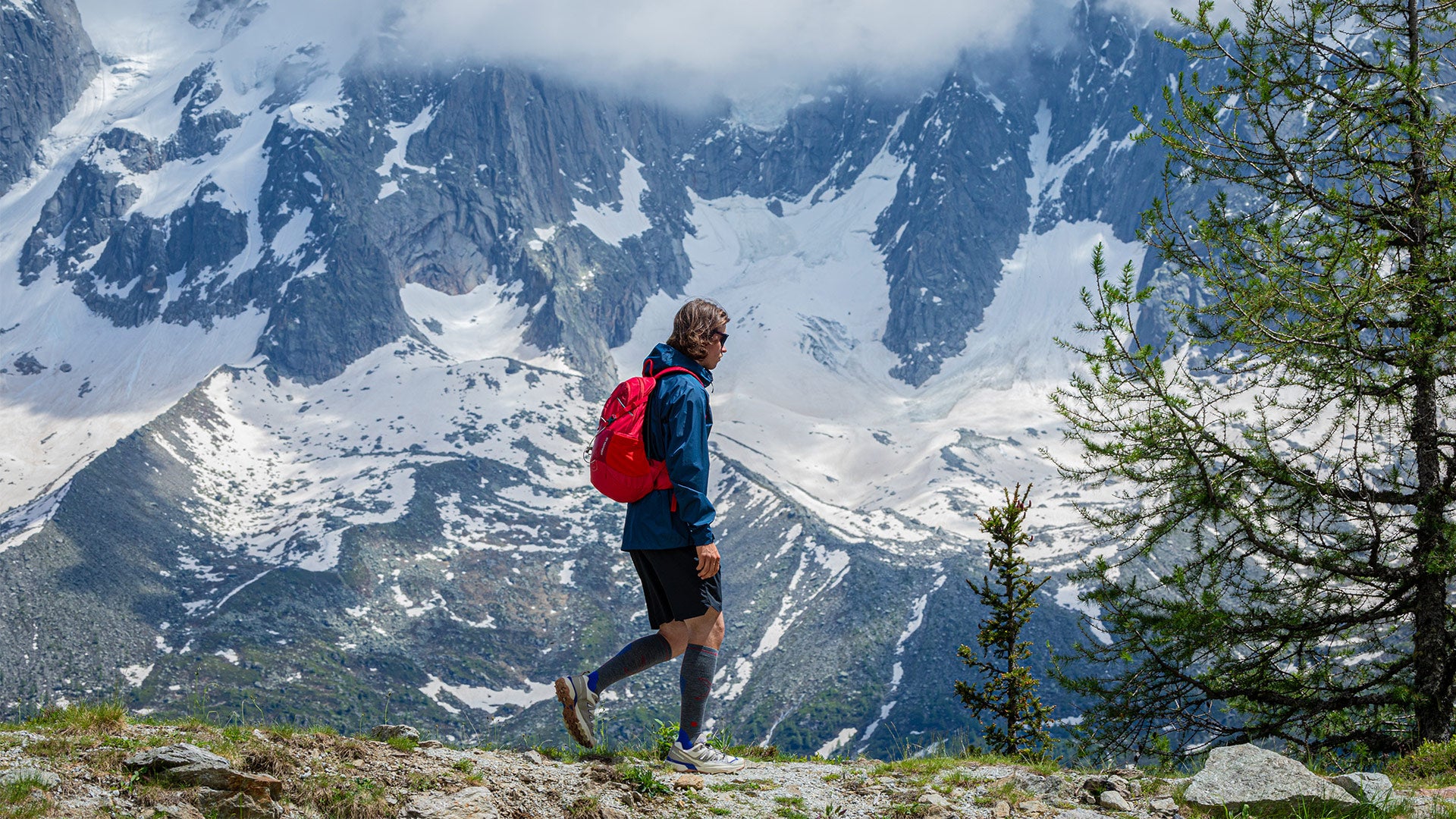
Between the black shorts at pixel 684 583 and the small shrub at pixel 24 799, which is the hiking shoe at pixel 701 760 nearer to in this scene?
the black shorts at pixel 684 583

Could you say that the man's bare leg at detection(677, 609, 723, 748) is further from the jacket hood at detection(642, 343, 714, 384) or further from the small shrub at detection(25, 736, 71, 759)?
the small shrub at detection(25, 736, 71, 759)

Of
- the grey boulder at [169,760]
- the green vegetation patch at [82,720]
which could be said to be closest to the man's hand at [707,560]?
the grey boulder at [169,760]

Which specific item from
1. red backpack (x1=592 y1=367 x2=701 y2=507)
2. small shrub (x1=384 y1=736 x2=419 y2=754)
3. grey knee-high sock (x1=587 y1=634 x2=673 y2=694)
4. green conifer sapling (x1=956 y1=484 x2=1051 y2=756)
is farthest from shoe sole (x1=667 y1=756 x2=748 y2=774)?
green conifer sapling (x1=956 y1=484 x2=1051 y2=756)

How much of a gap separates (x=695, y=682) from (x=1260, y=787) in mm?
4170

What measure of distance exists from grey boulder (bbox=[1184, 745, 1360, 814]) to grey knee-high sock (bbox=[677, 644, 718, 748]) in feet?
12.2

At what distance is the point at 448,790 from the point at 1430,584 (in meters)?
9.66

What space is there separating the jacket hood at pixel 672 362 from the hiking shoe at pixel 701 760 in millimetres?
3088

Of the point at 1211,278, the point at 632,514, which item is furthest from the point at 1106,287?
the point at 632,514

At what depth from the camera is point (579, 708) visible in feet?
30.3

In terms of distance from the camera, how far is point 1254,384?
11.2 metres

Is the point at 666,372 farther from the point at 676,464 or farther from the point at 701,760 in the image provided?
the point at 701,760

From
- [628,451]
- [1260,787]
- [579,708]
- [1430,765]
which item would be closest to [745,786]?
[579,708]

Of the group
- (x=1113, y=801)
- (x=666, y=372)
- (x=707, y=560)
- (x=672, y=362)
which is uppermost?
(x=672, y=362)

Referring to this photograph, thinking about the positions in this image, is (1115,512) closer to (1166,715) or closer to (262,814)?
(1166,715)
